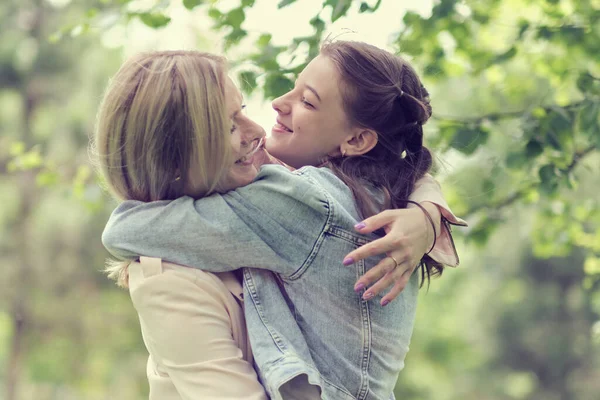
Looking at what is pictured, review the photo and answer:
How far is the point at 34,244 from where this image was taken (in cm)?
1158

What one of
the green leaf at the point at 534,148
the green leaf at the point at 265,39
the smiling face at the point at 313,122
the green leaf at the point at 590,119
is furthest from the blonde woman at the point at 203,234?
the green leaf at the point at 534,148

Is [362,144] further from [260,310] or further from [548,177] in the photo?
[548,177]

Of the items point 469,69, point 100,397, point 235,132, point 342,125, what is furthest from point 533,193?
point 100,397

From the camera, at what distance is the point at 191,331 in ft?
5.83

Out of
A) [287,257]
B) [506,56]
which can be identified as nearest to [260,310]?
[287,257]

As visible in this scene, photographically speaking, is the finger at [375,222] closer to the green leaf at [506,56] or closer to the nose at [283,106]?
the nose at [283,106]

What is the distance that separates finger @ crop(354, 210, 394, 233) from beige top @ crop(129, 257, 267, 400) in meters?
0.35

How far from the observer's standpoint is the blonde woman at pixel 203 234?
5.85 ft

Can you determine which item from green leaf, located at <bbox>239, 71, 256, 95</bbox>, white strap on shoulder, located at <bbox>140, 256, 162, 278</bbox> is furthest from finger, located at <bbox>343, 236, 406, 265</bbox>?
green leaf, located at <bbox>239, 71, 256, 95</bbox>

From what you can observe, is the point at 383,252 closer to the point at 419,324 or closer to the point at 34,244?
the point at 34,244

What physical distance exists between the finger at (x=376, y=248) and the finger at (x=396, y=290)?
0.06 meters

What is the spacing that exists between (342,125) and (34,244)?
10.3m

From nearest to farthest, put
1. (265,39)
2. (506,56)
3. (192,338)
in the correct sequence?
(192,338) → (265,39) → (506,56)

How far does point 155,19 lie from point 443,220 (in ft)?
5.76
